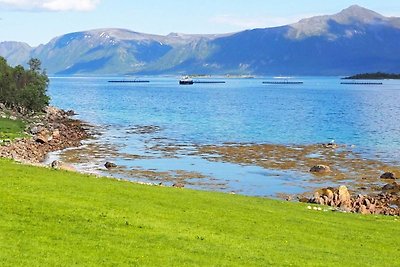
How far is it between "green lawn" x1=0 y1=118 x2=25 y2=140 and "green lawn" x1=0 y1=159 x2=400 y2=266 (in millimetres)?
49727

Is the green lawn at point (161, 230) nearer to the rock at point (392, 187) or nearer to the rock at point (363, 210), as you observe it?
the rock at point (363, 210)

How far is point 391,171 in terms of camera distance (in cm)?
7488

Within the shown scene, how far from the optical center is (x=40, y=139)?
92.6 meters

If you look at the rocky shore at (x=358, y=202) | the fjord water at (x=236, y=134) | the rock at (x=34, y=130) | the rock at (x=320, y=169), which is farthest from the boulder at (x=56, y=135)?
the rocky shore at (x=358, y=202)

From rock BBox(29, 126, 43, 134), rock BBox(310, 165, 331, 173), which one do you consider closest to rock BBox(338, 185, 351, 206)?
rock BBox(310, 165, 331, 173)

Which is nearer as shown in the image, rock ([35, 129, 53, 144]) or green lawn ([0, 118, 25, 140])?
green lawn ([0, 118, 25, 140])

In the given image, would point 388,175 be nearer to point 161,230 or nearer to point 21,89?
point 161,230

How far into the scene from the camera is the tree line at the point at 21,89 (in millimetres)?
123688

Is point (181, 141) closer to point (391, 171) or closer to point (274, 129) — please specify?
point (274, 129)

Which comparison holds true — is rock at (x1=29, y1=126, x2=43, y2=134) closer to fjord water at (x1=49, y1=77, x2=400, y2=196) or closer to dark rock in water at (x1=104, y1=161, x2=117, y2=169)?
fjord water at (x1=49, y1=77, x2=400, y2=196)

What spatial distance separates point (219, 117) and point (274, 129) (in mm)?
36744

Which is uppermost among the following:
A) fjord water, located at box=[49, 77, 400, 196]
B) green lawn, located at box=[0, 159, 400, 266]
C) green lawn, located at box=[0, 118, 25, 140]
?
green lawn, located at box=[0, 159, 400, 266]

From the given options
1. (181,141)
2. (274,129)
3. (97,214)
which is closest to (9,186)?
(97,214)

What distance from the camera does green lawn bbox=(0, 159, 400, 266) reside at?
24188 millimetres
